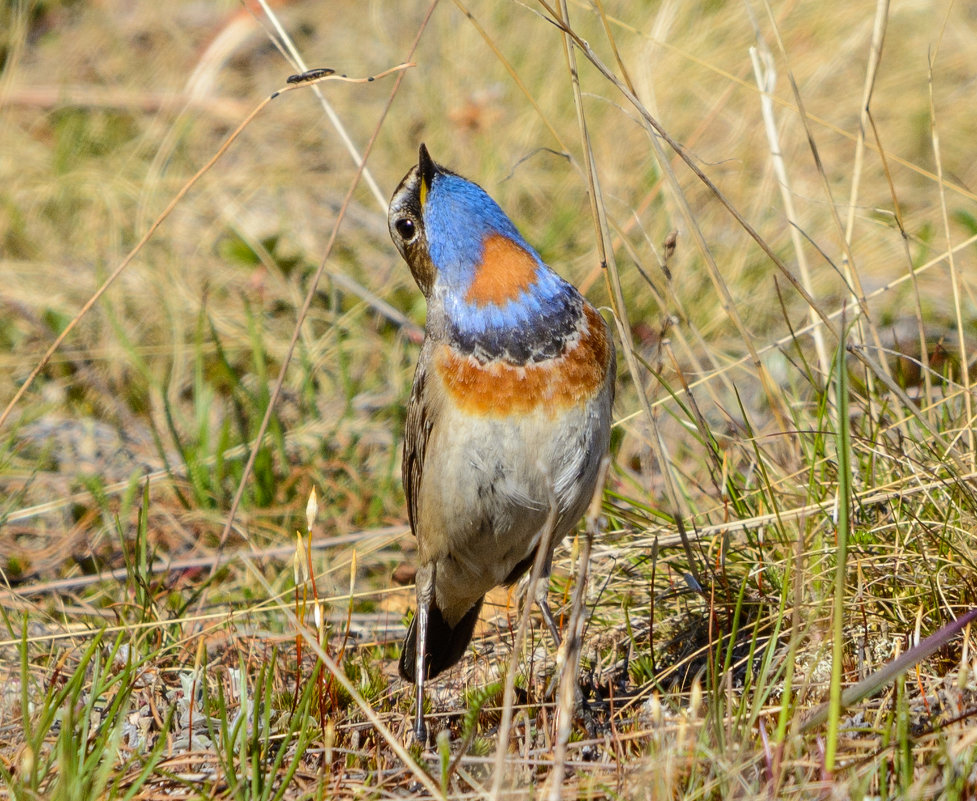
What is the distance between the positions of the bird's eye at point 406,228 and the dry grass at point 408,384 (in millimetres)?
314

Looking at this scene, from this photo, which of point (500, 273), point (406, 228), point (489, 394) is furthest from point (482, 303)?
point (406, 228)

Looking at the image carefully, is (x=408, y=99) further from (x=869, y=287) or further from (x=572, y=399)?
(x=572, y=399)

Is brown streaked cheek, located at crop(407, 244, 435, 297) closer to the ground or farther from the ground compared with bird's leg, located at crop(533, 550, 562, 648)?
farther from the ground

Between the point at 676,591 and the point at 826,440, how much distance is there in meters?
0.83

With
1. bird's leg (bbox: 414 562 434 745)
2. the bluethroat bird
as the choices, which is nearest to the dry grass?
bird's leg (bbox: 414 562 434 745)

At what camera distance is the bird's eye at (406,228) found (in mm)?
4191

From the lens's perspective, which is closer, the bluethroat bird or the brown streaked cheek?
the bluethroat bird

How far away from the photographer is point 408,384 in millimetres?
6332

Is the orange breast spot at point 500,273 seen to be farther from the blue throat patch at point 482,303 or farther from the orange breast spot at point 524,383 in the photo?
the orange breast spot at point 524,383

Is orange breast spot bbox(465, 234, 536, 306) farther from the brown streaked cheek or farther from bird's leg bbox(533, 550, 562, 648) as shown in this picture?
bird's leg bbox(533, 550, 562, 648)

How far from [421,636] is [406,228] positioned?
1475 millimetres

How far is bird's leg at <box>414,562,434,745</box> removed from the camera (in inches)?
150

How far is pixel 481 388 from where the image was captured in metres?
→ 3.79

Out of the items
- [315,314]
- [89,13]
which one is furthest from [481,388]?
[89,13]
